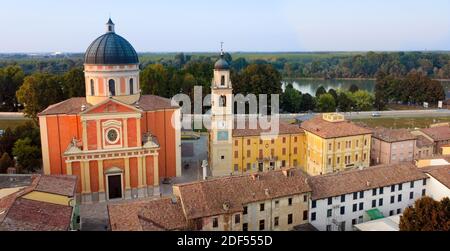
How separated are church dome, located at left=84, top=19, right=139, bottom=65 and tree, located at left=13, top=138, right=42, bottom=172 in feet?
22.7

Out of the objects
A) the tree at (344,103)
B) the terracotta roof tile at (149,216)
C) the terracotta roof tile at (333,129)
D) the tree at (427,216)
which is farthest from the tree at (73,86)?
the tree at (427,216)

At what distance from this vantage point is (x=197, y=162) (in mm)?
30906

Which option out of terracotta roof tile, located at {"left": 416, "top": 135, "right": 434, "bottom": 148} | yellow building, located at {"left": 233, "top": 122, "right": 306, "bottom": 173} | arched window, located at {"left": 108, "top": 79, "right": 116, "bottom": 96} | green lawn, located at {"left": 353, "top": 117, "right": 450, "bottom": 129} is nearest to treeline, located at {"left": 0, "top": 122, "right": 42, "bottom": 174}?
arched window, located at {"left": 108, "top": 79, "right": 116, "bottom": 96}

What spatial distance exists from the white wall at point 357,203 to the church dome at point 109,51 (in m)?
14.0

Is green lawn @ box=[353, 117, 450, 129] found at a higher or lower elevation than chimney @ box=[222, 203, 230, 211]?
lower

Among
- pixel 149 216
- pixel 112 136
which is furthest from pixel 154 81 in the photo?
pixel 149 216

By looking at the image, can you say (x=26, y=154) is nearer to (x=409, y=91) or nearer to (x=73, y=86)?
(x=73, y=86)

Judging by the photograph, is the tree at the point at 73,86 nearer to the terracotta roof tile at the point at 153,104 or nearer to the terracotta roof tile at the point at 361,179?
the terracotta roof tile at the point at 153,104

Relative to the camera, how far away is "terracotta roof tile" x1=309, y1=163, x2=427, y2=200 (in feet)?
65.2

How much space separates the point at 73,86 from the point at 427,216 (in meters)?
37.3

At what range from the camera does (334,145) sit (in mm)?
27625

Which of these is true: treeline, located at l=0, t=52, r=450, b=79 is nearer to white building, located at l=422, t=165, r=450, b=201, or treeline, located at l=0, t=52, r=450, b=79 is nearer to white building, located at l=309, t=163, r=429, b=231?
white building, located at l=422, t=165, r=450, b=201
